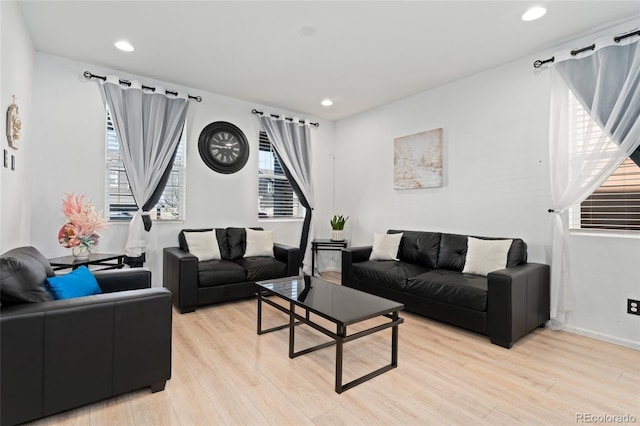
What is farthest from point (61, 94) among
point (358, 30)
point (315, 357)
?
point (315, 357)

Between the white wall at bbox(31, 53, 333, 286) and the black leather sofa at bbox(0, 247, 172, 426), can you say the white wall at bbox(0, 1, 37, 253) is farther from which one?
the black leather sofa at bbox(0, 247, 172, 426)

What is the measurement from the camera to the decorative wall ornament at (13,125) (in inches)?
89.0

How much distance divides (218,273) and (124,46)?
98.4 inches

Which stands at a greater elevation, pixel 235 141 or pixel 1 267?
pixel 235 141

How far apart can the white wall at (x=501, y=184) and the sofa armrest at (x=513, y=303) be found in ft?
1.44

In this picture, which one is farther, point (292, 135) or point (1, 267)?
point (292, 135)

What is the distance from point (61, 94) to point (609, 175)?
5.38 metres

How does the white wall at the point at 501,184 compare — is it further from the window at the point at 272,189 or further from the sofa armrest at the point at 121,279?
the sofa armrest at the point at 121,279

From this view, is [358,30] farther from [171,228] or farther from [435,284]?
[171,228]

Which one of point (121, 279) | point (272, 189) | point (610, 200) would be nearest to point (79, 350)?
point (121, 279)

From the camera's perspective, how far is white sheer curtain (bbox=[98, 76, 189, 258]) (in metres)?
3.62

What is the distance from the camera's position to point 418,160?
4270 millimetres

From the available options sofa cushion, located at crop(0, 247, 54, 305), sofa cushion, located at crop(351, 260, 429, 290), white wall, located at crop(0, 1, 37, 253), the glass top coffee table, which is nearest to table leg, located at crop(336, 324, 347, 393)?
the glass top coffee table

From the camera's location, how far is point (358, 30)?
2809 mm
